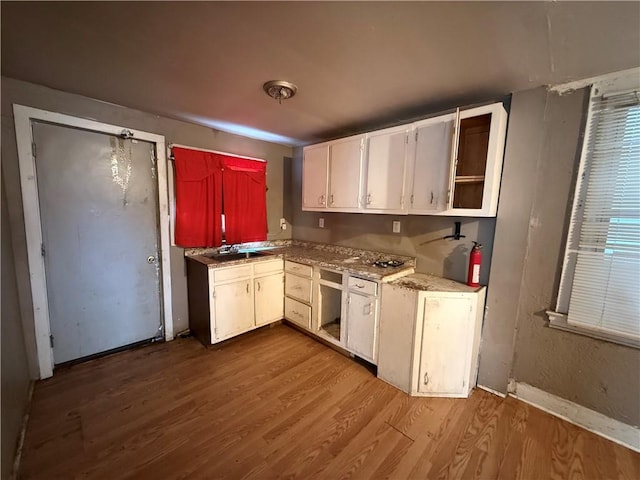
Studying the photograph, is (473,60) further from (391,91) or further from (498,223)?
(498,223)

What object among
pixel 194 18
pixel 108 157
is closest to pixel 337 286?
Answer: pixel 194 18

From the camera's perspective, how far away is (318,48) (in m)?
1.37

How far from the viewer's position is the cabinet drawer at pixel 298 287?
2.76 m

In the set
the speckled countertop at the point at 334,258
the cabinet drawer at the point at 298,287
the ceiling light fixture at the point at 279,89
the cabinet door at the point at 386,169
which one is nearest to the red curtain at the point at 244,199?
the speckled countertop at the point at 334,258

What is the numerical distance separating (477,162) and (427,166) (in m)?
0.36

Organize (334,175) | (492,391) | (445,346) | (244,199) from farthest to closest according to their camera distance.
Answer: (244,199) < (334,175) < (492,391) < (445,346)

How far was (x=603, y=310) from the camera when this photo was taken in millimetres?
1604

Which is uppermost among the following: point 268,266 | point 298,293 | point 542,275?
point 542,275

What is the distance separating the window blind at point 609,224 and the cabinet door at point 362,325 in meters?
1.34

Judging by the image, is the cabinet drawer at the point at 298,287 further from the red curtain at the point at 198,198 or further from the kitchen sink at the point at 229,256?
the red curtain at the point at 198,198

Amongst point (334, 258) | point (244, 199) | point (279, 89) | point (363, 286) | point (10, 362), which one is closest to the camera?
point (10, 362)

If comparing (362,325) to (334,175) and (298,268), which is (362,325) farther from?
(334,175)

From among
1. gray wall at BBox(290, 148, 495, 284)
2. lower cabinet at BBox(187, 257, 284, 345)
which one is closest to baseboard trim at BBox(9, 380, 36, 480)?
lower cabinet at BBox(187, 257, 284, 345)

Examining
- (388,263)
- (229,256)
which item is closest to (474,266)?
(388,263)
